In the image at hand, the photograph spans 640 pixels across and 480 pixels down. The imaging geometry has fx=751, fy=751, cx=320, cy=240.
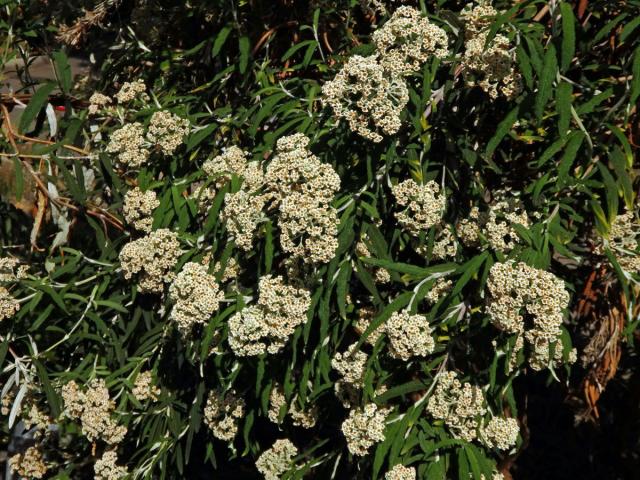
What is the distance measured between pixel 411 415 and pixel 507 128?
1058 mm

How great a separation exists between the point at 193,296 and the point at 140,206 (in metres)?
0.72

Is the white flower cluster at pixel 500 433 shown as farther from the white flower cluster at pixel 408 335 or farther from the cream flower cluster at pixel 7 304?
the cream flower cluster at pixel 7 304

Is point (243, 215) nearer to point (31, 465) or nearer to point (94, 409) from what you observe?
point (94, 409)

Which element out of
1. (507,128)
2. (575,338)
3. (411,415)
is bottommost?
(575,338)

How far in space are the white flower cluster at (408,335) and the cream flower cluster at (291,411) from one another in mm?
757

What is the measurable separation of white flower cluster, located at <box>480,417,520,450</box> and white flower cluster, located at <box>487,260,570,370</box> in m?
0.39

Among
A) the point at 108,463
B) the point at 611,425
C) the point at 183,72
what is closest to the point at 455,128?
the point at 183,72

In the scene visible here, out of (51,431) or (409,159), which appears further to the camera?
(51,431)

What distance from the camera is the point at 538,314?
2338 millimetres

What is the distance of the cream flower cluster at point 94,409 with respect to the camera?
3293 millimetres

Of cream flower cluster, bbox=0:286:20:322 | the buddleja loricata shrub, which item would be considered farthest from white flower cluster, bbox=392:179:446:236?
cream flower cluster, bbox=0:286:20:322

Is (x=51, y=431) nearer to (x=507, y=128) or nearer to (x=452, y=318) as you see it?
(x=452, y=318)

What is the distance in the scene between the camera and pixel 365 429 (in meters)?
2.63

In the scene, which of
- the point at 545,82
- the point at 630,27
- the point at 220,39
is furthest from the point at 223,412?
the point at 630,27
